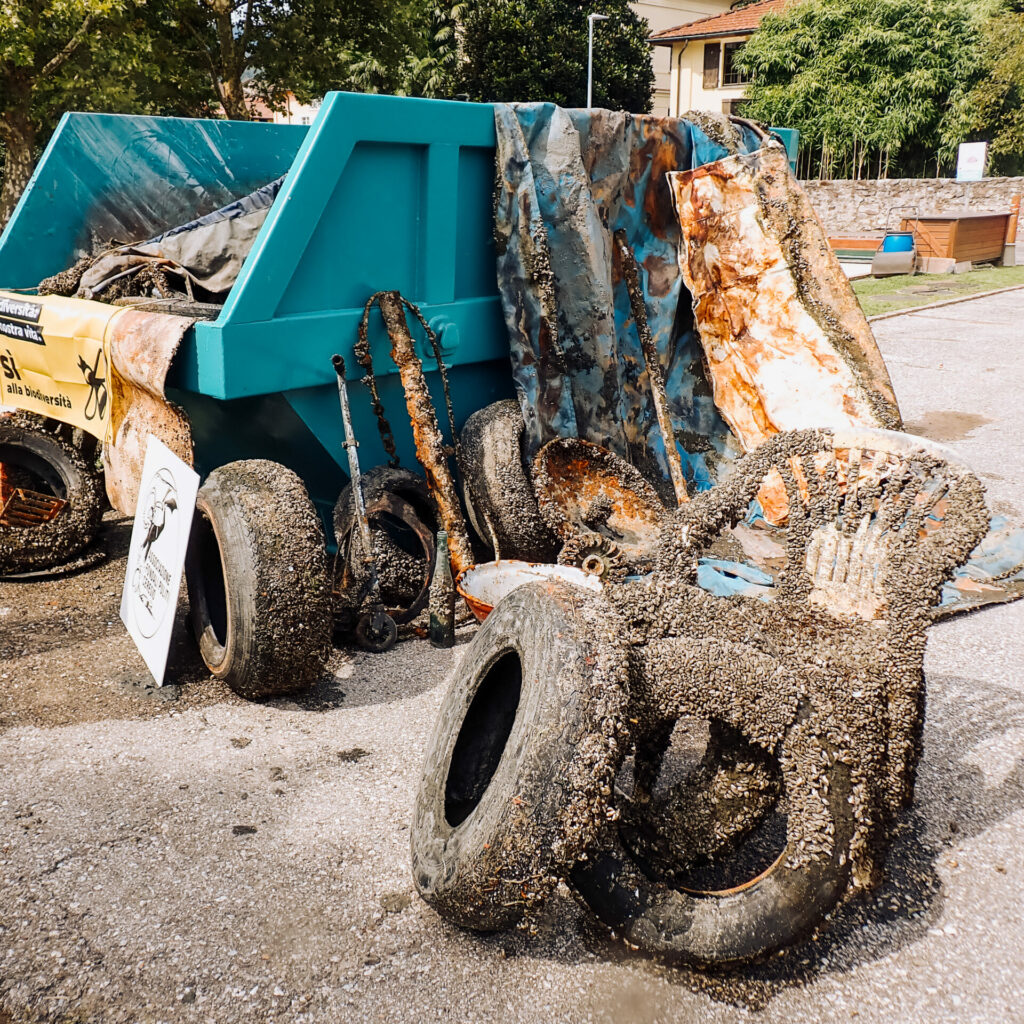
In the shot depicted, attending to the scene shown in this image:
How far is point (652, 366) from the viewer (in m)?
4.42

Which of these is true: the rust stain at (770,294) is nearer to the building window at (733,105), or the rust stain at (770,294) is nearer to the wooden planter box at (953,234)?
the wooden planter box at (953,234)

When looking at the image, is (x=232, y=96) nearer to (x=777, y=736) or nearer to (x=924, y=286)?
(x=924, y=286)

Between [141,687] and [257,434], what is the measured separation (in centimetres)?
104

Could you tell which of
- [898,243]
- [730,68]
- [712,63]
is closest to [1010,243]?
[898,243]

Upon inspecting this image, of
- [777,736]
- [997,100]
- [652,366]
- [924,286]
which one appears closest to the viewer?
[777,736]

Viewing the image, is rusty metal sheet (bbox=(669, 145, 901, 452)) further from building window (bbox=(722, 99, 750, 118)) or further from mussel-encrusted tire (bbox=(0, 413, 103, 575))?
building window (bbox=(722, 99, 750, 118))

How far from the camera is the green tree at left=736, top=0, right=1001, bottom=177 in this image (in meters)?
28.1

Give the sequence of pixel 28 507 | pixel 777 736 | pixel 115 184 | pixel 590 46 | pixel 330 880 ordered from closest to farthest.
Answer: pixel 777 736, pixel 330 880, pixel 28 507, pixel 115 184, pixel 590 46

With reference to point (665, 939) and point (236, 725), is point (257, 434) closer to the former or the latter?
point (236, 725)

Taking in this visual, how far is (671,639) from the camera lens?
2049 millimetres

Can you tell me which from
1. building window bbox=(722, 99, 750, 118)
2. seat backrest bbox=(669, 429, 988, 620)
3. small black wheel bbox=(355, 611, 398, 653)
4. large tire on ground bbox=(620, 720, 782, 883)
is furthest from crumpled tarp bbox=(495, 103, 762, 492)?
building window bbox=(722, 99, 750, 118)

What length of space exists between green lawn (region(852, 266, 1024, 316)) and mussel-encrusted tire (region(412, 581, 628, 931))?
10758 mm

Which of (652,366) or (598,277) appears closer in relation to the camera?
(598,277)

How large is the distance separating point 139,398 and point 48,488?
1.14 meters
